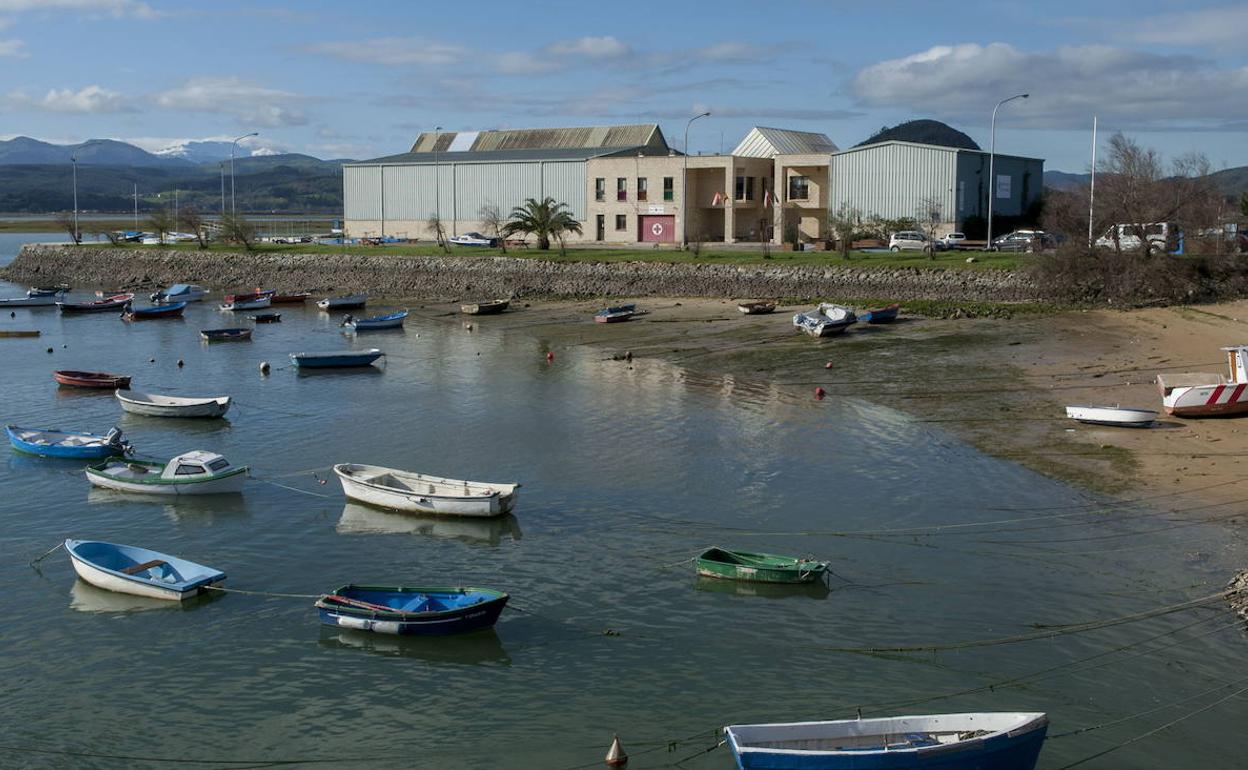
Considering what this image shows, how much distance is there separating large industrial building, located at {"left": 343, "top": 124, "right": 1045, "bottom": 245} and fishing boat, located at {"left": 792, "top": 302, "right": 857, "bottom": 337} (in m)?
24.9

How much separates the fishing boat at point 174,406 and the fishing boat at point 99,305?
42.4m

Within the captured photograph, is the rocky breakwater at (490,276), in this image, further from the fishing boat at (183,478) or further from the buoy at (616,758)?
the buoy at (616,758)

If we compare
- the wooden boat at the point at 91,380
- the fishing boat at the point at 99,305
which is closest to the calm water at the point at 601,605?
the wooden boat at the point at 91,380

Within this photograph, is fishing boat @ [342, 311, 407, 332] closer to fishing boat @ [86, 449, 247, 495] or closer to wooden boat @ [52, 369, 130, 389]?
wooden boat @ [52, 369, 130, 389]

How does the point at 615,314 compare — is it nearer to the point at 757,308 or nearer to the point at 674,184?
the point at 757,308

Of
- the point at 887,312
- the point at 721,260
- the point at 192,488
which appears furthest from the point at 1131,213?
the point at 192,488

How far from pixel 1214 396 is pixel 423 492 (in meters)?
23.8

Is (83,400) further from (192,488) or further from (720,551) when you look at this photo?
(720,551)

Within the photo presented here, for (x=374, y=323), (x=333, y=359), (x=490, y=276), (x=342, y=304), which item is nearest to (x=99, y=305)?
(x=342, y=304)

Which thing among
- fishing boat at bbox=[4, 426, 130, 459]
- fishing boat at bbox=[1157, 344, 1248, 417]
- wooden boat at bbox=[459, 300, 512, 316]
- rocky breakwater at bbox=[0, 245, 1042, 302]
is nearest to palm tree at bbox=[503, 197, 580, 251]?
rocky breakwater at bbox=[0, 245, 1042, 302]

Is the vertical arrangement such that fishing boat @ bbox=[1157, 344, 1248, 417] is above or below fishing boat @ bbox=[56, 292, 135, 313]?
below

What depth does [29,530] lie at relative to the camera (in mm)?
28641

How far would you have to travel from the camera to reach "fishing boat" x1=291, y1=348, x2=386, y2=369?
53.3 m

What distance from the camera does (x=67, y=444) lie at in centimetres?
3566
